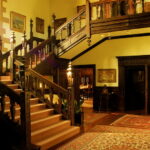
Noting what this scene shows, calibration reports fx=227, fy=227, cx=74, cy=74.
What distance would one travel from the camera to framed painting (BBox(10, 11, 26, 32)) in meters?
8.67

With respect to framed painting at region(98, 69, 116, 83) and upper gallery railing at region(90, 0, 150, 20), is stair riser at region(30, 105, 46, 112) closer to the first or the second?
upper gallery railing at region(90, 0, 150, 20)

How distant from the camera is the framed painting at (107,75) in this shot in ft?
29.7

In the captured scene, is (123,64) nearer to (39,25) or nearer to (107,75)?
(107,75)

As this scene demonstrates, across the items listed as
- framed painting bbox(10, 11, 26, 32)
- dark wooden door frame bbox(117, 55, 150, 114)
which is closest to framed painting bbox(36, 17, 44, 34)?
framed painting bbox(10, 11, 26, 32)

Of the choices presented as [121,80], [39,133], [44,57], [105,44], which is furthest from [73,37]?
[39,133]

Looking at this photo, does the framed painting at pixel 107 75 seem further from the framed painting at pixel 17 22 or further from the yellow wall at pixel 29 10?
the framed painting at pixel 17 22

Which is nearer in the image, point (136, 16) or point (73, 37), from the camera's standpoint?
point (136, 16)

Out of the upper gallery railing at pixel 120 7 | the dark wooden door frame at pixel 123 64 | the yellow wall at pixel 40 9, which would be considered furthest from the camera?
the yellow wall at pixel 40 9

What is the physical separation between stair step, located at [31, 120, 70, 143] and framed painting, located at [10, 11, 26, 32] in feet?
15.5

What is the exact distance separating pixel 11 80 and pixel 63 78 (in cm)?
340

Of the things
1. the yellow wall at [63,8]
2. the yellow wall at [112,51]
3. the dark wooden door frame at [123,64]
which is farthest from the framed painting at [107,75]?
the yellow wall at [63,8]

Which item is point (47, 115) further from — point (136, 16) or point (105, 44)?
point (105, 44)

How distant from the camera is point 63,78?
374 inches

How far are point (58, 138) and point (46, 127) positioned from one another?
0.40 meters
